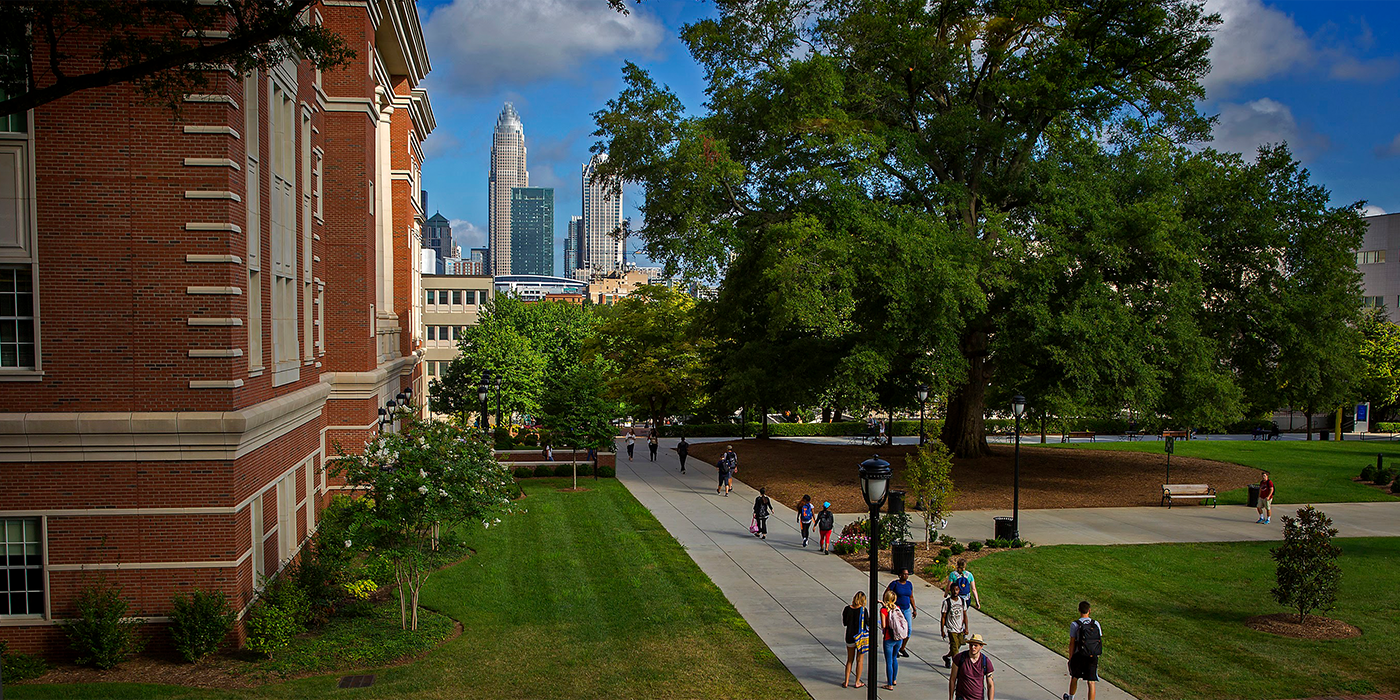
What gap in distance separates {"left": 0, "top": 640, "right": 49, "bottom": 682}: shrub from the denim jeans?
11977mm

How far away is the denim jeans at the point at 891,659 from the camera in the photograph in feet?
44.3

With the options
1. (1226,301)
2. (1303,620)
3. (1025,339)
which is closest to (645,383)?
(1025,339)

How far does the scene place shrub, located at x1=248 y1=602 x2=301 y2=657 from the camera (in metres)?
13.8

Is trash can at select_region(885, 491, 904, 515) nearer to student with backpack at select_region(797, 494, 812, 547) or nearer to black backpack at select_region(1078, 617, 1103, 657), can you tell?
student with backpack at select_region(797, 494, 812, 547)

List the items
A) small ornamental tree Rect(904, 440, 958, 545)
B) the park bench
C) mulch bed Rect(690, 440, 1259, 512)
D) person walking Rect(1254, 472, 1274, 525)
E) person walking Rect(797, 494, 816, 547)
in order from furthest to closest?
mulch bed Rect(690, 440, 1259, 512), the park bench, person walking Rect(1254, 472, 1274, 525), person walking Rect(797, 494, 816, 547), small ornamental tree Rect(904, 440, 958, 545)

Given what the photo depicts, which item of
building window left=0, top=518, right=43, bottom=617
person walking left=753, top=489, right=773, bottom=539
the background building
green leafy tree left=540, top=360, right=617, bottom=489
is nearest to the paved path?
person walking left=753, top=489, right=773, bottom=539

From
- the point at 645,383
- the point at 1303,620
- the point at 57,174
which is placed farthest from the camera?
the point at 645,383

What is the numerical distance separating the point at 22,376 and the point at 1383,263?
96.7 m

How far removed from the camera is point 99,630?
42.7 ft

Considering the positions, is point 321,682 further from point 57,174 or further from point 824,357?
point 824,357

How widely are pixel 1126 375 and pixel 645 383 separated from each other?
95.8 ft

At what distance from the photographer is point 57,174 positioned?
13211mm

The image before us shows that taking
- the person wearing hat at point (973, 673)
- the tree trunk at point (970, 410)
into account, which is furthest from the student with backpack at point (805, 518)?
the tree trunk at point (970, 410)

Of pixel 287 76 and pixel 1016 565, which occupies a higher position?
pixel 287 76
